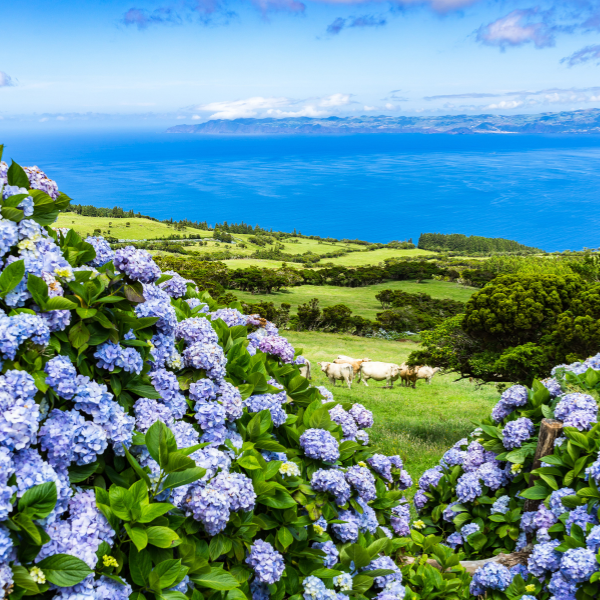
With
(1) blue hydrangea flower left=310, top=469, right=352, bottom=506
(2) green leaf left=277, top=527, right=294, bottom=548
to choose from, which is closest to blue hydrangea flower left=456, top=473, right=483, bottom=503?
(1) blue hydrangea flower left=310, top=469, right=352, bottom=506

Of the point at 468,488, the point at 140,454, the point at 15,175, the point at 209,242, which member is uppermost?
the point at 209,242

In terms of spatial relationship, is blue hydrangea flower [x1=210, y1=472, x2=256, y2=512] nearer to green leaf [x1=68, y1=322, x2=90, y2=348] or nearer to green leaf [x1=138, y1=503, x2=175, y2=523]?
green leaf [x1=138, y1=503, x2=175, y2=523]

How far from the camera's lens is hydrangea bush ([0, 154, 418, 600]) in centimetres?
230

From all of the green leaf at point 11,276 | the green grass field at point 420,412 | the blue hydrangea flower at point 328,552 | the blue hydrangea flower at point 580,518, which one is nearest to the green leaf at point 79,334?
the green leaf at point 11,276

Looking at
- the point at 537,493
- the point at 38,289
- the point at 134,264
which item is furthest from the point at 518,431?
the point at 38,289

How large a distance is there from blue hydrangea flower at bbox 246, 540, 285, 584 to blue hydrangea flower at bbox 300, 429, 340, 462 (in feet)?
2.63

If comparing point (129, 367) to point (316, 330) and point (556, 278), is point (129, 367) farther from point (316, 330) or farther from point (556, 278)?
point (316, 330)

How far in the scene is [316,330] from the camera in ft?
135

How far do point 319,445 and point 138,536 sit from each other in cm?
166

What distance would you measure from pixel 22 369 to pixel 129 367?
0.58 m

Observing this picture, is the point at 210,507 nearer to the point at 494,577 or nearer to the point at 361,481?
the point at 361,481

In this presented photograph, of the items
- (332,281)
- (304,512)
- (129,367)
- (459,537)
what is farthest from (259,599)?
(332,281)

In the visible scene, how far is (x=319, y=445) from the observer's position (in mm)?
3805

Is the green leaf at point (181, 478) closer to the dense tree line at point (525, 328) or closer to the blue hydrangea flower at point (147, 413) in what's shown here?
the blue hydrangea flower at point (147, 413)
